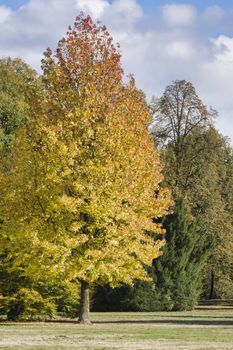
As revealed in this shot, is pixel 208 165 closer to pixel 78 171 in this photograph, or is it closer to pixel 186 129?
pixel 186 129

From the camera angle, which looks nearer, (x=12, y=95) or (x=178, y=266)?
(x=178, y=266)

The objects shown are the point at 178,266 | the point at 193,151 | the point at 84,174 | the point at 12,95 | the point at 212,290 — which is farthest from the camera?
the point at 212,290

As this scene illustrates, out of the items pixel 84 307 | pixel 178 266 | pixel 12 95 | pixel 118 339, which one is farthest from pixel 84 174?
pixel 12 95

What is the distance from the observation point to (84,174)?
25.5 meters

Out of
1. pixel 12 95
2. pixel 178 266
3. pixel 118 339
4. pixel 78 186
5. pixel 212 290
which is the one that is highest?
pixel 12 95

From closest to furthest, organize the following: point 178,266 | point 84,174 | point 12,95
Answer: point 84,174, point 178,266, point 12,95

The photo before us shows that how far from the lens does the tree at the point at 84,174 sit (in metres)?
24.9

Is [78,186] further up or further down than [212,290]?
further up

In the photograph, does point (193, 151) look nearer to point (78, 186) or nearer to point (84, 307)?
point (84, 307)

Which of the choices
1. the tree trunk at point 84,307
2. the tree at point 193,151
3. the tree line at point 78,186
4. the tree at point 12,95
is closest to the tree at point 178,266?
the tree at point 193,151

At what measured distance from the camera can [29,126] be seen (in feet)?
88.2

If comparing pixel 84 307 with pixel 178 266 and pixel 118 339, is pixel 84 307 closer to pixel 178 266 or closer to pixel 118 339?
pixel 118 339

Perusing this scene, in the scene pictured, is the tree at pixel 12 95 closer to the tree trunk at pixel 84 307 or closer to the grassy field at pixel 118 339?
the tree trunk at pixel 84 307

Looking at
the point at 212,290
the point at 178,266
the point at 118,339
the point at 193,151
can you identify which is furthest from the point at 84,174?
the point at 212,290
